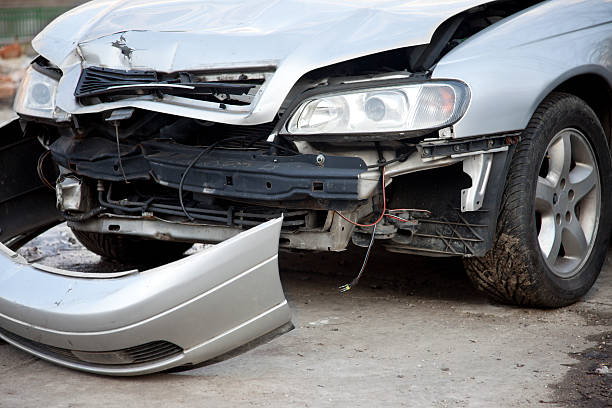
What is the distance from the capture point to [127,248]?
4.77 m

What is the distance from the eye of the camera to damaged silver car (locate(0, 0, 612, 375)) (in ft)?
9.70

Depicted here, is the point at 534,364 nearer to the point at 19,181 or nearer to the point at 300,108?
the point at 300,108

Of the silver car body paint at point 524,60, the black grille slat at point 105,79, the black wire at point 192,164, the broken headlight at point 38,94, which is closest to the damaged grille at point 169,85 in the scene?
the black grille slat at point 105,79

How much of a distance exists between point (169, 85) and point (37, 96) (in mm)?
885

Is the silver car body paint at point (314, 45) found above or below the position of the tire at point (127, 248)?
above

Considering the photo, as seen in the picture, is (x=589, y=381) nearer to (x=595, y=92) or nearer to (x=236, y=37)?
(x=595, y=92)

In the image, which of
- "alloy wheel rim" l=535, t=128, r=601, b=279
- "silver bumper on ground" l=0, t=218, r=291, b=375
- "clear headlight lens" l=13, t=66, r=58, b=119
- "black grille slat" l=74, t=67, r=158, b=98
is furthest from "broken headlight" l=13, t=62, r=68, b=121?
"alloy wheel rim" l=535, t=128, r=601, b=279

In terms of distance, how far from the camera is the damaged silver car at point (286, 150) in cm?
296

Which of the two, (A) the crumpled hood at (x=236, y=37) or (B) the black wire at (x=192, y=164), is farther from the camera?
(B) the black wire at (x=192, y=164)

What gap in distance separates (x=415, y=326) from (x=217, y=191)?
1.08 metres

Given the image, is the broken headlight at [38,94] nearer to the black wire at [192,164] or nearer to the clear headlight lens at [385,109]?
the black wire at [192,164]

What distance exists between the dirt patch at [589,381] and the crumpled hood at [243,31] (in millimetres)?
1405

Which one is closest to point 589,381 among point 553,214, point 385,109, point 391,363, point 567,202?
point 391,363

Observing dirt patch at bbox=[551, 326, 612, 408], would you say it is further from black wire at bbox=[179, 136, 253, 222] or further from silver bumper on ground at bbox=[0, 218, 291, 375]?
black wire at bbox=[179, 136, 253, 222]
